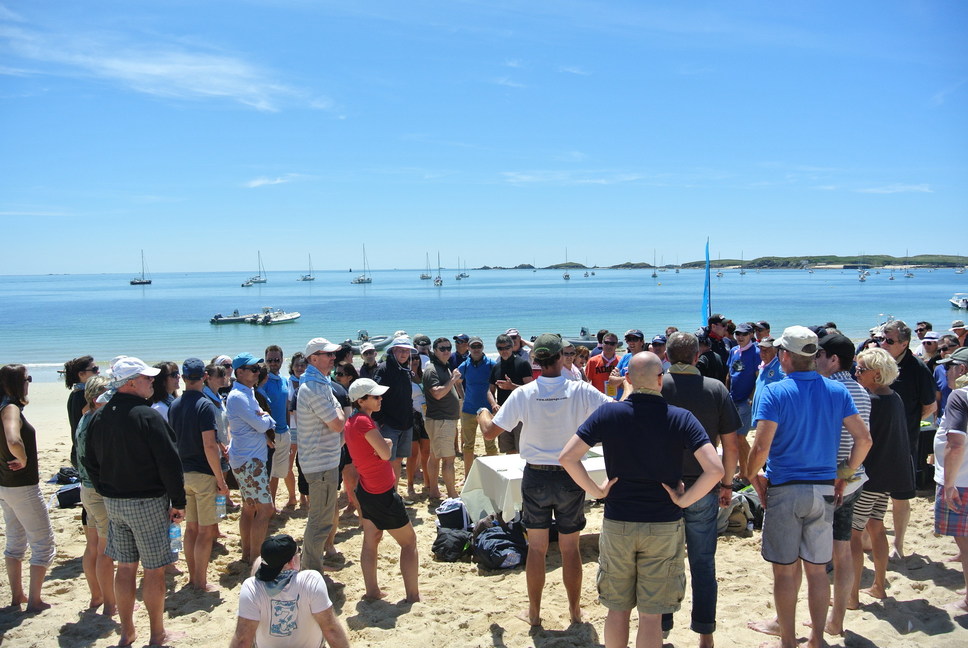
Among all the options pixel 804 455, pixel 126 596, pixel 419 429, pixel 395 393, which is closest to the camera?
pixel 804 455

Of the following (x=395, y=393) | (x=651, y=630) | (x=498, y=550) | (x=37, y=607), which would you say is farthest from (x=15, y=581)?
(x=651, y=630)

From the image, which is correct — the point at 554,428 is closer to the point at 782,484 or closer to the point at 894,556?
the point at 782,484

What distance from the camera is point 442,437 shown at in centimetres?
658

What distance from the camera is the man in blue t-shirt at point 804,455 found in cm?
329

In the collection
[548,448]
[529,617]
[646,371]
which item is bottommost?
Result: [529,617]

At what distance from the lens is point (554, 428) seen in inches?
147

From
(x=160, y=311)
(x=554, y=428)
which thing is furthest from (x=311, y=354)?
(x=160, y=311)

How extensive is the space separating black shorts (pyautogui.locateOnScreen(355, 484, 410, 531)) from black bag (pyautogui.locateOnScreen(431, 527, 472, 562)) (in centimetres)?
106

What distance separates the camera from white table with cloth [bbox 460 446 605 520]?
5.20 meters

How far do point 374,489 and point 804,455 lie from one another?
8.58 feet

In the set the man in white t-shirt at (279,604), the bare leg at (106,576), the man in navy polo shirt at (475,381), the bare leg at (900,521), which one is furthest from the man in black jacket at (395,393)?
the bare leg at (900,521)

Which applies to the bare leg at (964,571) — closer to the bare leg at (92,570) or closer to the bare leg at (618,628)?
the bare leg at (618,628)

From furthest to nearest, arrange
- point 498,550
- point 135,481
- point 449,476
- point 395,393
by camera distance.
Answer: point 449,476, point 395,393, point 498,550, point 135,481

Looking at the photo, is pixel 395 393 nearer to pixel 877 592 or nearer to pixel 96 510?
pixel 96 510
